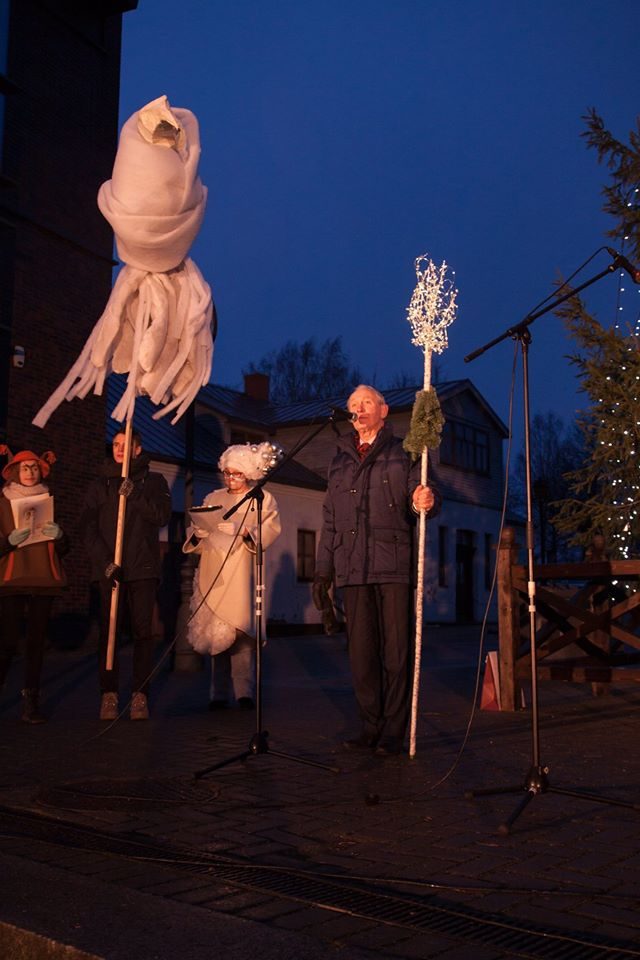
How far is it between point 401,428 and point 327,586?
2925 centimetres

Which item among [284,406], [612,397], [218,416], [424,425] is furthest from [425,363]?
[284,406]

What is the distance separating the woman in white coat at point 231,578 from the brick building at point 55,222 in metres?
9.80

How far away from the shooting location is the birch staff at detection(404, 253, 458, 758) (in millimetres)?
6180

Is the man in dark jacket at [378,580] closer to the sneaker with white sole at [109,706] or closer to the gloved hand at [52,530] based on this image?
the sneaker with white sole at [109,706]

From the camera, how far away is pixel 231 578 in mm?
8719

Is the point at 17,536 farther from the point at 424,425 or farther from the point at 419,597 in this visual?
the point at 424,425

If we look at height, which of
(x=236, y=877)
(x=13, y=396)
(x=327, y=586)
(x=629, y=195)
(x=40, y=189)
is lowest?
(x=236, y=877)

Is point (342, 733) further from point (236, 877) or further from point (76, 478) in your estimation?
point (76, 478)

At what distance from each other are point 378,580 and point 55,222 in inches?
590

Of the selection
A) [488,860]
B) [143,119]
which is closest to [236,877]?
[488,860]

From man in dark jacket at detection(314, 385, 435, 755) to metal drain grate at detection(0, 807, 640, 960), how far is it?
2.42m

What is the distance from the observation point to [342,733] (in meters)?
7.37

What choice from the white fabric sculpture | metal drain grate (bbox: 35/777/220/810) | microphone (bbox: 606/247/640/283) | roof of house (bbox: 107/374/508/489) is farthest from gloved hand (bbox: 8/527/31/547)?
roof of house (bbox: 107/374/508/489)

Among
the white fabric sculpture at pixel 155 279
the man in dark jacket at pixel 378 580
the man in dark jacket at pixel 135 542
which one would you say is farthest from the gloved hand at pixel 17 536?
the man in dark jacket at pixel 378 580
